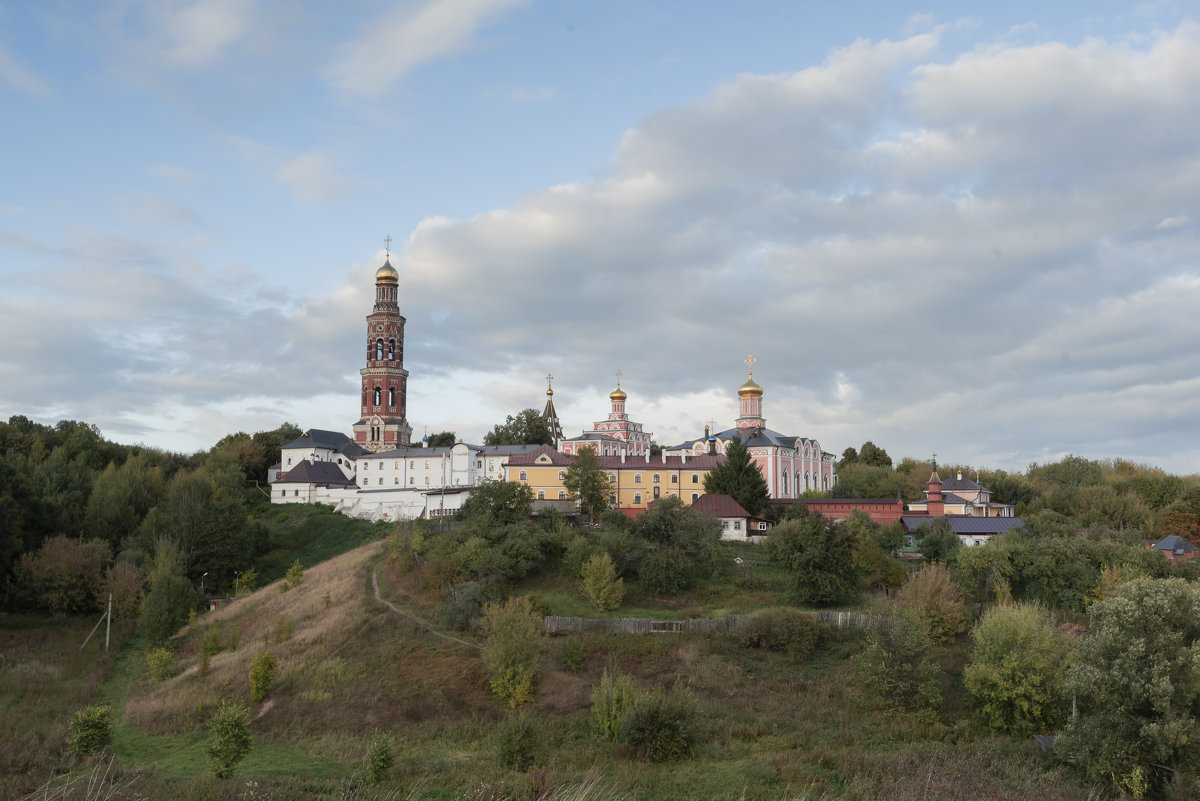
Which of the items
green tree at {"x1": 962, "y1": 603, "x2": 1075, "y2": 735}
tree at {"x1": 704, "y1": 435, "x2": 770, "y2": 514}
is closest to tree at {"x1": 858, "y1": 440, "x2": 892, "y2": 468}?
tree at {"x1": 704, "y1": 435, "x2": 770, "y2": 514}

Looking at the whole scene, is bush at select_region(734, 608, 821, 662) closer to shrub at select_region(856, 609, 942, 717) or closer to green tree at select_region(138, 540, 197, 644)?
shrub at select_region(856, 609, 942, 717)

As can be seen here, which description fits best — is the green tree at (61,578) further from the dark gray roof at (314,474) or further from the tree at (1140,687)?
the tree at (1140,687)

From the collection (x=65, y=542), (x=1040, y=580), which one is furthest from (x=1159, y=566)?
(x=65, y=542)

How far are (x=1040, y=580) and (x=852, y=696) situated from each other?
49.6ft

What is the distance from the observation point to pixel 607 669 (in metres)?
30.0

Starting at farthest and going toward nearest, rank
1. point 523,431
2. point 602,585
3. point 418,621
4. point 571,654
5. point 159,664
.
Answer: point 523,431
point 602,585
point 418,621
point 159,664
point 571,654

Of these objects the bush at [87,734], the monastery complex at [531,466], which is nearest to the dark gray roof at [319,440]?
the monastery complex at [531,466]

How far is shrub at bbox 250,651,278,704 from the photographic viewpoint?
28.5 meters

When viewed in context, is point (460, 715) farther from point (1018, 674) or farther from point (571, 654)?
point (1018, 674)

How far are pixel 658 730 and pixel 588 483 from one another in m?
29.5

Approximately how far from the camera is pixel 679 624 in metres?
33.1

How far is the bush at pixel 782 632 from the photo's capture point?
102ft

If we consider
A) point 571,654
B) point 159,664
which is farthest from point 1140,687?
point 159,664

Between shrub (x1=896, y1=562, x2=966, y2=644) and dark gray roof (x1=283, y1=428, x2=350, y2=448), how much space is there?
55.0m
